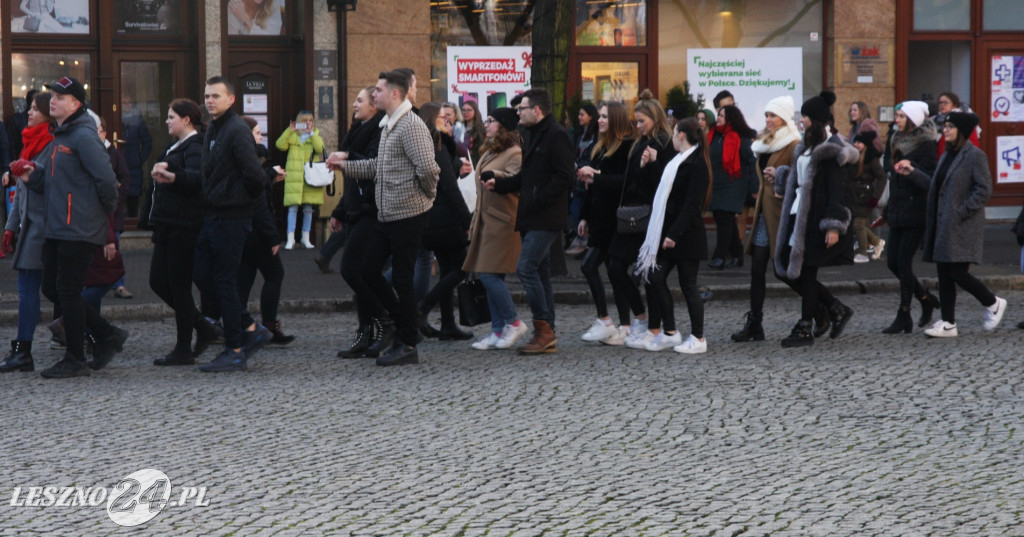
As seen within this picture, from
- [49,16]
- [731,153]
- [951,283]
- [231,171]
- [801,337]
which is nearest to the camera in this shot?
[231,171]

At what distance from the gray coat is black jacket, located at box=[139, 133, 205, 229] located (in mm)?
5165

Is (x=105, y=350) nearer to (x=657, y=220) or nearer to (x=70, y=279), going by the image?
(x=70, y=279)

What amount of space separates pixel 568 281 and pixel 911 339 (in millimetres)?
4090

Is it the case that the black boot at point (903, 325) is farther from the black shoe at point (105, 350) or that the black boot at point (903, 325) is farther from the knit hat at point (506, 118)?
the black shoe at point (105, 350)

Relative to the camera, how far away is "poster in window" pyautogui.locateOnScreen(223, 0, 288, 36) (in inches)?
707

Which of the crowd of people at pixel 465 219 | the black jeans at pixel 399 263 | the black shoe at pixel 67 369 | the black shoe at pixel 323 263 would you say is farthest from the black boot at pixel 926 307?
the black shoe at pixel 67 369

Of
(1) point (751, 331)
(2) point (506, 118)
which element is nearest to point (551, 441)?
(2) point (506, 118)

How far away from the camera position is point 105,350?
29.9ft

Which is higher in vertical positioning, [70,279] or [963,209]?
[963,209]

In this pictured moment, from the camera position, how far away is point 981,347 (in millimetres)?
9719

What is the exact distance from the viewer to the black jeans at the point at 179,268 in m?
8.99

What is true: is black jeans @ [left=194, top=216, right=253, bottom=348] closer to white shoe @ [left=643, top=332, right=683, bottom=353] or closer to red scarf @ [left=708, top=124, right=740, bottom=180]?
white shoe @ [left=643, top=332, right=683, bottom=353]

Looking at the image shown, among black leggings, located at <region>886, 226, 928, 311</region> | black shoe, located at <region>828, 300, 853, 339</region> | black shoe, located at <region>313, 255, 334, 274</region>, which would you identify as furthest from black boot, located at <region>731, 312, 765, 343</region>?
black shoe, located at <region>313, 255, 334, 274</region>

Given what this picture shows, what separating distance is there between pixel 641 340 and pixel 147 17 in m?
10.2
